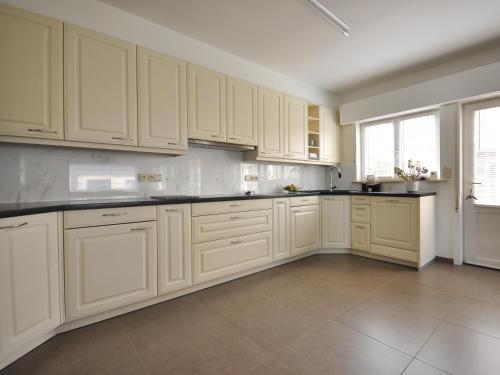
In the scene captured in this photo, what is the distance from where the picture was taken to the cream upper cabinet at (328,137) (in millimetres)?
4062

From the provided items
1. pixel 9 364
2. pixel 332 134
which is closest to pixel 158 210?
pixel 9 364

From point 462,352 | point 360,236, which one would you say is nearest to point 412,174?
point 360,236

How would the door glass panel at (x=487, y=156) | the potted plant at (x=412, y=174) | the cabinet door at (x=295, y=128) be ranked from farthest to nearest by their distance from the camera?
the cabinet door at (x=295, y=128) → the potted plant at (x=412, y=174) → the door glass panel at (x=487, y=156)

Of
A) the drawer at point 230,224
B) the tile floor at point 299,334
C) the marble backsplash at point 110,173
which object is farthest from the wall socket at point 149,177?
the tile floor at point 299,334

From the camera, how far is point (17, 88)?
171cm

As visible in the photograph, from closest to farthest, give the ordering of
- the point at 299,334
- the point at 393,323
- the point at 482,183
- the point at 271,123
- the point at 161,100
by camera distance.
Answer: the point at 299,334, the point at 393,323, the point at 161,100, the point at 482,183, the point at 271,123

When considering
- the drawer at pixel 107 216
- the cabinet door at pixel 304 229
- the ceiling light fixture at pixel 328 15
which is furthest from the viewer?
the cabinet door at pixel 304 229

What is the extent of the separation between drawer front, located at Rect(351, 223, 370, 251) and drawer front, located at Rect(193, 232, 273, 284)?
4.57 feet

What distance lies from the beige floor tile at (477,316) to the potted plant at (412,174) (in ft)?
5.28

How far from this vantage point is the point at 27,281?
1.51 meters

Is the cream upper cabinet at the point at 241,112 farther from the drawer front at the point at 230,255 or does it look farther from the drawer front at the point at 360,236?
the drawer front at the point at 360,236

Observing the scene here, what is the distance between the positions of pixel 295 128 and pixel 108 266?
287cm

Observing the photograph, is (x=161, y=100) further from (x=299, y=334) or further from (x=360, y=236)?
(x=360, y=236)

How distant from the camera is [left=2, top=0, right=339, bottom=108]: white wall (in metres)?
2.04
